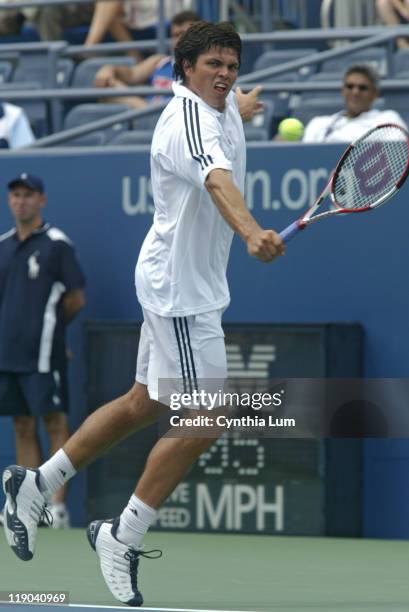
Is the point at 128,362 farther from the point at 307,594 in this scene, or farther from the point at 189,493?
the point at 307,594

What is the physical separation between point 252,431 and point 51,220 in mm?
1666

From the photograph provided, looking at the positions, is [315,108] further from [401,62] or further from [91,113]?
[91,113]

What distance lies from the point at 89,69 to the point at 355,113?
313cm

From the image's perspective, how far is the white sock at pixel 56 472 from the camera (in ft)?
18.5

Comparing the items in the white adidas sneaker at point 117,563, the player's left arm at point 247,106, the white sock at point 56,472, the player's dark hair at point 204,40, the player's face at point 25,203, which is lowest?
the white adidas sneaker at point 117,563

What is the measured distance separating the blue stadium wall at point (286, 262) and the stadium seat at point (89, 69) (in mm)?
2641

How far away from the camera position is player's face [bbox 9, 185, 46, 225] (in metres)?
8.20

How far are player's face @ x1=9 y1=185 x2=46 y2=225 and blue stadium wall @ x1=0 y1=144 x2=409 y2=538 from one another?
0.77 feet

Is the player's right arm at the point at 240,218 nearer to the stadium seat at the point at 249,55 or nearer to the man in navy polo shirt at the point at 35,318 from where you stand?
the man in navy polo shirt at the point at 35,318

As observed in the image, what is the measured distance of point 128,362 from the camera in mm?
8125

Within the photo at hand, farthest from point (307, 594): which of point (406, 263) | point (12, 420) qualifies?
point (12, 420)

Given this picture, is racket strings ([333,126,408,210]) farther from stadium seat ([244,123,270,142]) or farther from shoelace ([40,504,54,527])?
stadium seat ([244,123,270,142])

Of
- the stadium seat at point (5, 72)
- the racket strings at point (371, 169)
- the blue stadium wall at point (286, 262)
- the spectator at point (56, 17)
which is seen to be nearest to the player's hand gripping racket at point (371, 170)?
the racket strings at point (371, 169)

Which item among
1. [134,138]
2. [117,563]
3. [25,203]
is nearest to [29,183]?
[25,203]
